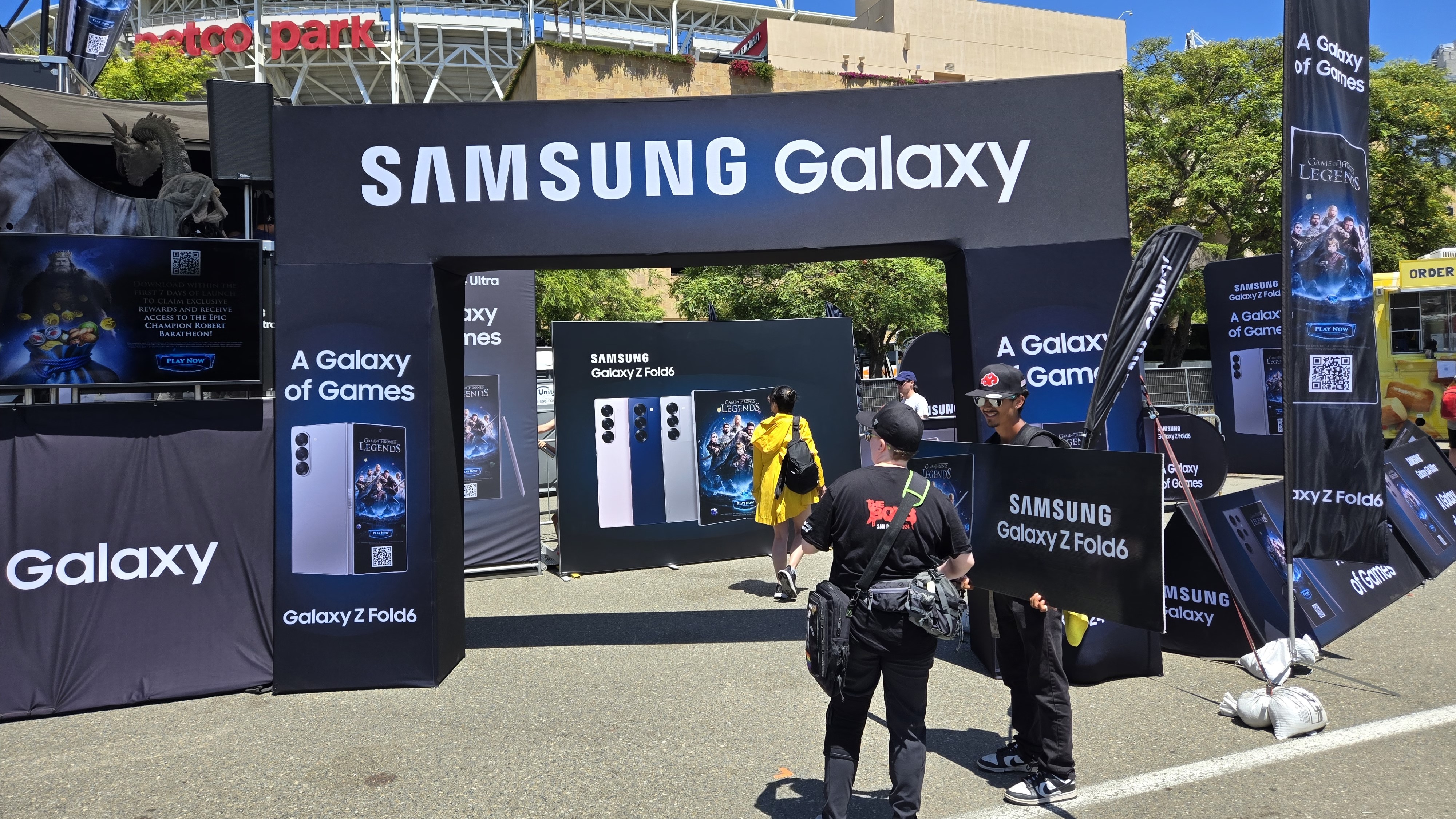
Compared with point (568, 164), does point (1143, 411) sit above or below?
below

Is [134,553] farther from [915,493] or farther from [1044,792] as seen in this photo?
[1044,792]

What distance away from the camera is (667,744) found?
482 cm

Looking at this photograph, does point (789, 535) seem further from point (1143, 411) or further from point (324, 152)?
point (324, 152)

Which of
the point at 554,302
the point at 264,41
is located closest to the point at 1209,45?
the point at 554,302

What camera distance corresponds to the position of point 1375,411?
5.41 m

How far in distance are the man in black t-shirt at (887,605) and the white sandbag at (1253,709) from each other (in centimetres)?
227

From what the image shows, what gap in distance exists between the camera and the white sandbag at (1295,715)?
4699 millimetres

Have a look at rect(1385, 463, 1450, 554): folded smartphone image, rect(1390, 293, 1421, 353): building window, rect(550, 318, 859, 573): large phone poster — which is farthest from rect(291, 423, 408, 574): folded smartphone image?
rect(1390, 293, 1421, 353): building window

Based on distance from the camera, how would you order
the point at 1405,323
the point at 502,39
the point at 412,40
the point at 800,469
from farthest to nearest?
1. the point at 502,39
2. the point at 412,40
3. the point at 1405,323
4. the point at 800,469

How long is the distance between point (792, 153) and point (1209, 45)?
112 ft

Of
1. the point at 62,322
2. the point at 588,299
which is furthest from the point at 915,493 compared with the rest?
the point at 588,299

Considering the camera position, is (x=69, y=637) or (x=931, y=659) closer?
(x=931, y=659)

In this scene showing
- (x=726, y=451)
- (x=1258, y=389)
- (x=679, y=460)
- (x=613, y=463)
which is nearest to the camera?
(x=613, y=463)

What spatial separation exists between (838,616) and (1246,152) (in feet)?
105
